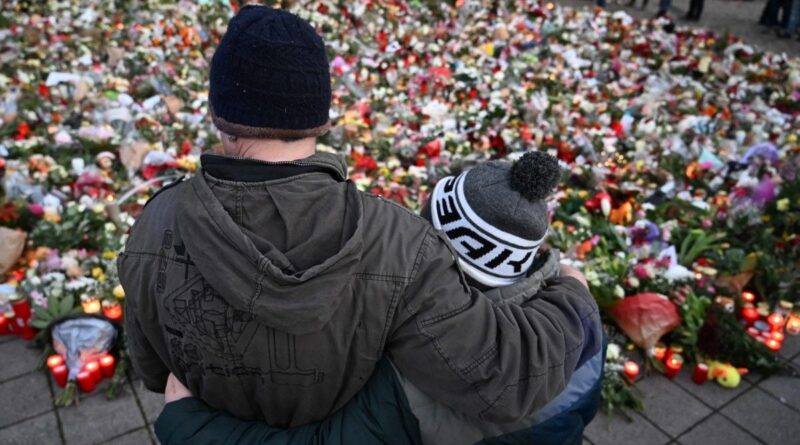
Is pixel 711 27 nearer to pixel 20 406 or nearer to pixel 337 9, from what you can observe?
pixel 337 9

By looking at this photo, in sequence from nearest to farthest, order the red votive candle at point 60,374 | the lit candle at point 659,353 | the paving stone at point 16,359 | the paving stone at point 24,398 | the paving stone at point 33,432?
the paving stone at point 33,432 → the paving stone at point 24,398 → the red votive candle at point 60,374 → the paving stone at point 16,359 → the lit candle at point 659,353

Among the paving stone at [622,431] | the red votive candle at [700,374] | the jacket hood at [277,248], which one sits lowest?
the paving stone at [622,431]

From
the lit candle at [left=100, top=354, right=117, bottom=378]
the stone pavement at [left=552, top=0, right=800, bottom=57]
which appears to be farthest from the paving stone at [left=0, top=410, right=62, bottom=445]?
the stone pavement at [left=552, top=0, right=800, bottom=57]

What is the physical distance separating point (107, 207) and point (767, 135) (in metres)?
5.75

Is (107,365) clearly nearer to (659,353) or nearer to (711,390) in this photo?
(659,353)

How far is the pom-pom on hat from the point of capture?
4.74 feet

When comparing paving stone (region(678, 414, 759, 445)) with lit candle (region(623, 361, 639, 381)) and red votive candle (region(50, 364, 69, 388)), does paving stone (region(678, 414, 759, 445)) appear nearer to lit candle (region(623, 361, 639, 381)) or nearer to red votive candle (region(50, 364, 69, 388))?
lit candle (region(623, 361, 639, 381))

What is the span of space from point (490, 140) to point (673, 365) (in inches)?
105

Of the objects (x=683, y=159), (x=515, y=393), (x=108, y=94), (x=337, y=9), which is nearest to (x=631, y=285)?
(x=683, y=159)

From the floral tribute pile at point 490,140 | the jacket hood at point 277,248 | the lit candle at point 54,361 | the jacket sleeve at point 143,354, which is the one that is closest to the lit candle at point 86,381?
the floral tribute pile at point 490,140

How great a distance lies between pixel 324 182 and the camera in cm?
112

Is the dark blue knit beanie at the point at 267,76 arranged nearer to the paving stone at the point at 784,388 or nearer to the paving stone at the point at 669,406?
the paving stone at the point at 669,406

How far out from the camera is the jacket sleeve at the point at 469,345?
1124mm

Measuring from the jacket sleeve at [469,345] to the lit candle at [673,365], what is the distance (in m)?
2.20
